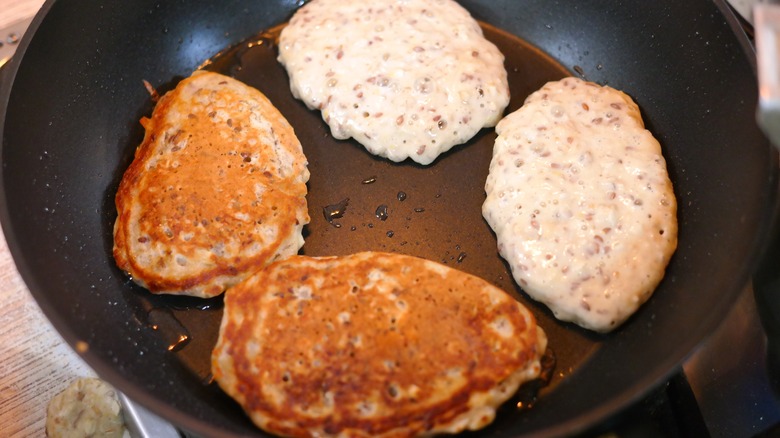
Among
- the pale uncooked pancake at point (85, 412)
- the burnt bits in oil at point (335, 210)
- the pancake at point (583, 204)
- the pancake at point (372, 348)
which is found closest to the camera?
the pancake at point (372, 348)

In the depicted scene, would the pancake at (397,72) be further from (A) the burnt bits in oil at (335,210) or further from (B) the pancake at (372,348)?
(B) the pancake at (372,348)

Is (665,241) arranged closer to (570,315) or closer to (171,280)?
(570,315)

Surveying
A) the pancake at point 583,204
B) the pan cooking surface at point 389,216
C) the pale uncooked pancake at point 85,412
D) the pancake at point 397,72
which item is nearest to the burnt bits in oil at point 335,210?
the pan cooking surface at point 389,216

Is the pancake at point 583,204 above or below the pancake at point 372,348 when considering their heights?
above

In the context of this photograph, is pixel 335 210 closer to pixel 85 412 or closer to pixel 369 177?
pixel 369 177

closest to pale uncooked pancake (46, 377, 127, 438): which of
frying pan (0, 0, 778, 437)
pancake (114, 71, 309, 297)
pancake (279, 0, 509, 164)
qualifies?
frying pan (0, 0, 778, 437)

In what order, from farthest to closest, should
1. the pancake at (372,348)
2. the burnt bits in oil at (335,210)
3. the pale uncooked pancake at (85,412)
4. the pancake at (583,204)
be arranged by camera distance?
the burnt bits in oil at (335,210) → the pancake at (583,204) → the pale uncooked pancake at (85,412) → the pancake at (372,348)

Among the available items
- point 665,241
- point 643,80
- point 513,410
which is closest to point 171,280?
point 513,410

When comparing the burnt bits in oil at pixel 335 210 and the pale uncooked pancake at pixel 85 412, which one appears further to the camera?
the burnt bits in oil at pixel 335 210
